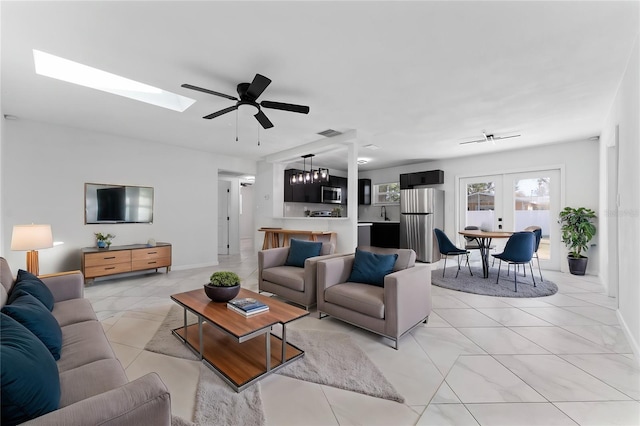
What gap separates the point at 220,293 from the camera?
2441 millimetres

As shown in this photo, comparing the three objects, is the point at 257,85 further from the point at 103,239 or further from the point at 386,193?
the point at 386,193

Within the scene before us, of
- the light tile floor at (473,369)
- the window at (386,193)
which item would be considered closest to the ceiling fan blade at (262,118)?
the light tile floor at (473,369)

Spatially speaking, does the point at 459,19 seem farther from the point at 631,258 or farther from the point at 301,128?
the point at 301,128

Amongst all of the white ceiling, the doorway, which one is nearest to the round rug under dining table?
the white ceiling

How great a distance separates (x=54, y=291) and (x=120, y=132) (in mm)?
3204

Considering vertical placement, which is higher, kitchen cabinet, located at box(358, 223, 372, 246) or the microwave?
the microwave

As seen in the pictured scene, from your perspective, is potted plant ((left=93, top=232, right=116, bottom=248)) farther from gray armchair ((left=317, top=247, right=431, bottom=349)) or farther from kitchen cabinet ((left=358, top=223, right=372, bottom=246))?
kitchen cabinet ((left=358, top=223, right=372, bottom=246))

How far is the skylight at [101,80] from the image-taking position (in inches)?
113

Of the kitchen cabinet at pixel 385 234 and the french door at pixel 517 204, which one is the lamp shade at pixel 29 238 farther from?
the french door at pixel 517 204

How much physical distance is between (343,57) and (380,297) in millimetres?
2142

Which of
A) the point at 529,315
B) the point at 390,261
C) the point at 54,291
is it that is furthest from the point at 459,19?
the point at 54,291

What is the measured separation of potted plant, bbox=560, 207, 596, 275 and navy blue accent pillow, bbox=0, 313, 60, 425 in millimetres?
6636

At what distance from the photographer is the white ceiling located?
194cm

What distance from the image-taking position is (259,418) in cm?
162
